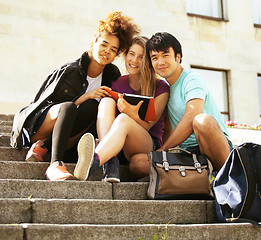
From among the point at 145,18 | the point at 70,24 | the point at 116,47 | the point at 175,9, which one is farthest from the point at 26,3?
the point at 116,47

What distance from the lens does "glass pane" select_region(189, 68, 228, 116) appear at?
454 inches

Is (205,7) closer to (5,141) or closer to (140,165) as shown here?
(5,141)

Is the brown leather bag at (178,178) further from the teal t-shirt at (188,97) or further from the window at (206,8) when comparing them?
the window at (206,8)

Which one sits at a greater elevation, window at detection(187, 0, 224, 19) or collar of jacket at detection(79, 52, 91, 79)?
window at detection(187, 0, 224, 19)

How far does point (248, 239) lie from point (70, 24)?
8141 millimetres

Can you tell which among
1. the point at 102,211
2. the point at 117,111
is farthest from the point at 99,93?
the point at 102,211

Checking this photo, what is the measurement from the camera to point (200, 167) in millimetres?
3330

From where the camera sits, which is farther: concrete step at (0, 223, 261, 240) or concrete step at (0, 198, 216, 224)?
concrete step at (0, 198, 216, 224)

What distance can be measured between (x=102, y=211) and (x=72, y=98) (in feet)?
5.35

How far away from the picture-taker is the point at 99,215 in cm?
289

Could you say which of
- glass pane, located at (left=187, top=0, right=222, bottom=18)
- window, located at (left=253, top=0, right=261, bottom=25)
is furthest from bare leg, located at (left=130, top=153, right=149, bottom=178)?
window, located at (left=253, top=0, right=261, bottom=25)

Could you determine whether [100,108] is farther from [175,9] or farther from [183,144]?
[175,9]

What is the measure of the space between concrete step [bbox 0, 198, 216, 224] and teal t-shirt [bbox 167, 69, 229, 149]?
0.88 meters

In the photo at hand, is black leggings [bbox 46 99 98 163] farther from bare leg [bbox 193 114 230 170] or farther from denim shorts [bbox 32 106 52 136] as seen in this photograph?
bare leg [bbox 193 114 230 170]
